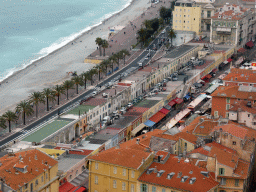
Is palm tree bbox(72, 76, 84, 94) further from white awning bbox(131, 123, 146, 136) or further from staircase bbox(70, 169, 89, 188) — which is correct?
staircase bbox(70, 169, 89, 188)

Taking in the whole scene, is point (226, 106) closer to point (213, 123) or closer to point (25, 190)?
point (213, 123)

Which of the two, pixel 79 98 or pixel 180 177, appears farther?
pixel 79 98

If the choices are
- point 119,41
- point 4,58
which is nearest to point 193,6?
point 119,41

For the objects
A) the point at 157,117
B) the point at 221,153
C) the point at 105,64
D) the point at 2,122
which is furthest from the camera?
the point at 105,64

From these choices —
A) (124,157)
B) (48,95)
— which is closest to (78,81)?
(48,95)

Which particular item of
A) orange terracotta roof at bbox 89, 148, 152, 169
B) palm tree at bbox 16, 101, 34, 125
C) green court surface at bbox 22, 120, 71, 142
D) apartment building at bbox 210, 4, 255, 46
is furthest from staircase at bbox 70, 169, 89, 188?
apartment building at bbox 210, 4, 255, 46

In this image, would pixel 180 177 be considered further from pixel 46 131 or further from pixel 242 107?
pixel 46 131
